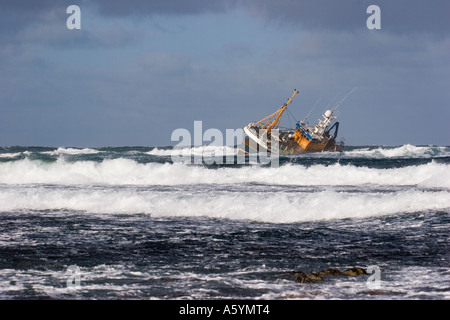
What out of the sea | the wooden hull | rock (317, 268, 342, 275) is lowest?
the sea

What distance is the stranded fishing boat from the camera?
58125 mm

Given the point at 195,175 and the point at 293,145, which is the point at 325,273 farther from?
the point at 293,145

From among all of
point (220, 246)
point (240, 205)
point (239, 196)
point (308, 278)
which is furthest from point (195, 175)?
point (308, 278)

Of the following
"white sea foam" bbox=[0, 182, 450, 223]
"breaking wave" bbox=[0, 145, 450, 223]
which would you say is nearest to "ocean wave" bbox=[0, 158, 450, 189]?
"breaking wave" bbox=[0, 145, 450, 223]

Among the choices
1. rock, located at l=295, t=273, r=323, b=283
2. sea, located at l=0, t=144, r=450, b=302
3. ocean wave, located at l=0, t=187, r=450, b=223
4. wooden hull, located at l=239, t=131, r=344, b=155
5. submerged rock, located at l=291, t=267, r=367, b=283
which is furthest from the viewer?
wooden hull, located at l=239, t=131, r=344, b=155

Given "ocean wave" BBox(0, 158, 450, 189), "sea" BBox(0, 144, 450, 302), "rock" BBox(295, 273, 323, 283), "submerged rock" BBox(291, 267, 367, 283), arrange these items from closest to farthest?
1. "sea" BBox(0, 144, 450, 302)
2. "rock" BBox(295, 273, 323, 283)
3. "submerged rock" BBox(291, 267, 367, 283)
4. "ocean wave" BBox(0, 158, 450, 189)

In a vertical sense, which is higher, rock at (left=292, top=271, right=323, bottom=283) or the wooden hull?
the wooden hull

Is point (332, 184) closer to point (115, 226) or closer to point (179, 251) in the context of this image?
→ point (115, 226)

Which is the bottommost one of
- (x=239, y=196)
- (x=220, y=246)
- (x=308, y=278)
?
(x=220, y=246)

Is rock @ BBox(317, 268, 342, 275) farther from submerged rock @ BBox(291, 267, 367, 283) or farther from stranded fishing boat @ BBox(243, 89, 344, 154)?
stranded fishing boat @ BBox(243, 89, 344, 154)

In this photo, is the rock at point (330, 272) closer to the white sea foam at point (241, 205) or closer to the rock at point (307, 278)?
the rock at point (307, 278)

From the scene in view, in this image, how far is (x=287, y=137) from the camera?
192ft

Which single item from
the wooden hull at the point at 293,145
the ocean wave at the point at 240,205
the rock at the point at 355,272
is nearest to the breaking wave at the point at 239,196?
the ocean wave at the point at 240,205
